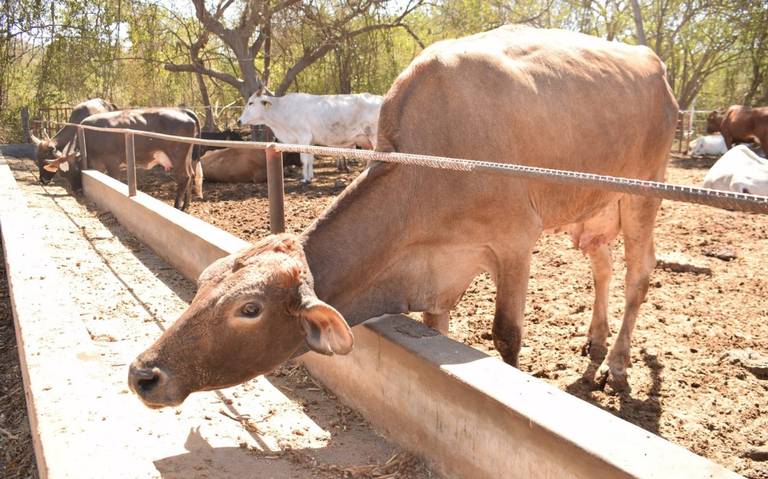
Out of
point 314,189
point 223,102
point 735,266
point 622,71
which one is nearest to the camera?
point 622,71

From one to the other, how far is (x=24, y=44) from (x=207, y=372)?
22.6m

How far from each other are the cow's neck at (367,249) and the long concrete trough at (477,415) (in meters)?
0.14

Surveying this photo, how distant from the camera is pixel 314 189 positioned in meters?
12.8

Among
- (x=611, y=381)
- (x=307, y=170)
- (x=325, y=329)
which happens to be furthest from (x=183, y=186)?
(x=325, y=329)

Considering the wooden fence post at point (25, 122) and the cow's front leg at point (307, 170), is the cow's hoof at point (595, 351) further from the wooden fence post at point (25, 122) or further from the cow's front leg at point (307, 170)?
the wooden fence post at point (25, 122)

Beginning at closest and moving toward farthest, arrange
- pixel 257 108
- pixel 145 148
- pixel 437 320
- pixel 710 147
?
pixel 437 320, pixel 145 148, pixel 257 108, pixel 710 147

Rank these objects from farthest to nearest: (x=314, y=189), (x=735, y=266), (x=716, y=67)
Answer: (x=716, y=67), (x=314, y=189), (x=735, y=266)

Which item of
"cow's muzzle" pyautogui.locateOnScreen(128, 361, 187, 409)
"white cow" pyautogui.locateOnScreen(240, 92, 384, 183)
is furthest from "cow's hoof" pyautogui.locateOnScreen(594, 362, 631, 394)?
"white cow" pyautogui.locateOnScreen(240, 92, 384, 183)

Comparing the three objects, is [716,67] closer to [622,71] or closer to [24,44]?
[24,44]

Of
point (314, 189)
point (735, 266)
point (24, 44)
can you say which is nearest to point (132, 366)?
point (735, 266)

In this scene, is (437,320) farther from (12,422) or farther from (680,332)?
(12,422)

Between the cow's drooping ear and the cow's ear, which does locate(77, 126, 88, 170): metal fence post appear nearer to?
the cow's drooping ear

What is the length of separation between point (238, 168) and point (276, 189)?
9.27 metres

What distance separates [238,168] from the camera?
1321 centimetres
